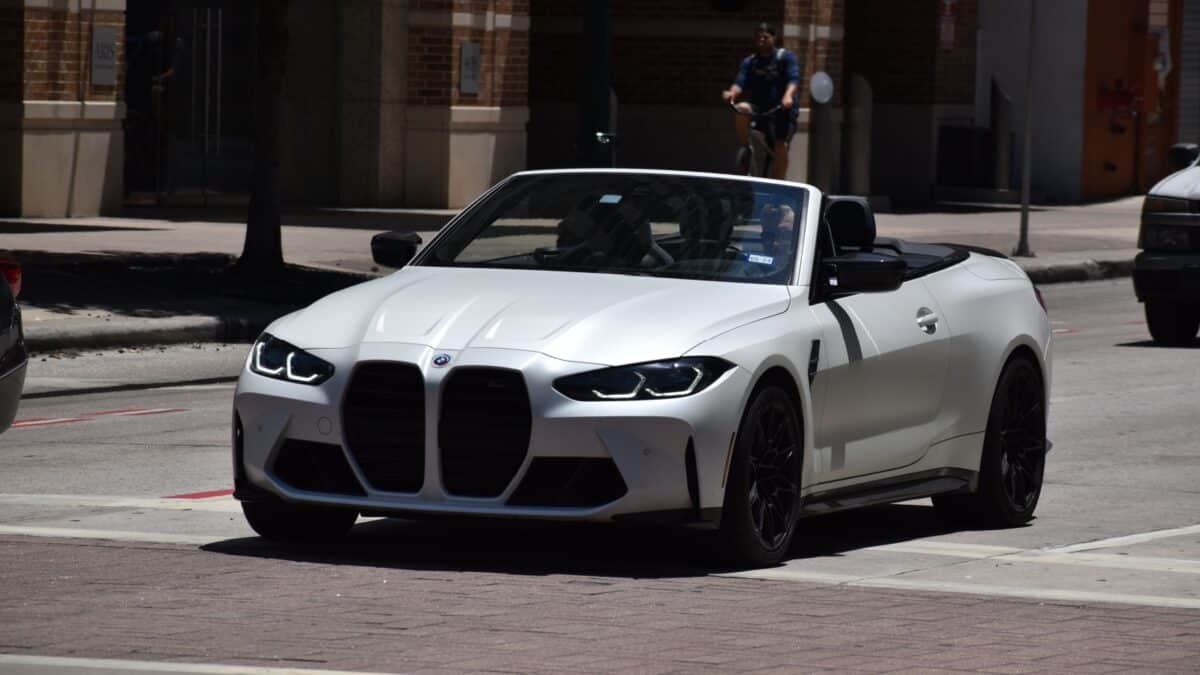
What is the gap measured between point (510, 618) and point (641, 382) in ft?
3.36

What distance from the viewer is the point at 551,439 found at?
8305 millimetres

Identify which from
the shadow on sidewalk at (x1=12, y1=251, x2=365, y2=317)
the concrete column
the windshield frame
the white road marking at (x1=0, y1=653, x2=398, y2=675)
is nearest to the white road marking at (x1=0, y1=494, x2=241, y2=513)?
the windshield frame

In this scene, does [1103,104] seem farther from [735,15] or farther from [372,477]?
[372,477]

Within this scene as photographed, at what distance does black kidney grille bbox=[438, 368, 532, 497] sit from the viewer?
8.38 meters

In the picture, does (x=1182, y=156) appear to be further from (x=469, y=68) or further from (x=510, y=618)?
(x=510, y=618)

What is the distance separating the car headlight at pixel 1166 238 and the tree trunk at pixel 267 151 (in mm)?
6413

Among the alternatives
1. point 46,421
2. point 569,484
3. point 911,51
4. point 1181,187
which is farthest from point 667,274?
point 911,51

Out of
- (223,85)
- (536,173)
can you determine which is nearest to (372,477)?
(536,173)

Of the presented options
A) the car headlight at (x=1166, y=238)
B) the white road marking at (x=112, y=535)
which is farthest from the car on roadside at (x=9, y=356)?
the car headlight at (x=1166, y=238)

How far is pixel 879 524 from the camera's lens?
1031cm

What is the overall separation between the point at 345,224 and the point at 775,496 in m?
17.3

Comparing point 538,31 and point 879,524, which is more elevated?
point 538,31

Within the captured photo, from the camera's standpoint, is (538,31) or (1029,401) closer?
(1029,401)

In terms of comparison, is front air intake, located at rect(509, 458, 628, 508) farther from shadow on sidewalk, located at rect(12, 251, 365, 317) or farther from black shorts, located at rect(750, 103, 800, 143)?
black shorts, located at rect(750, 103, 800, 143)
